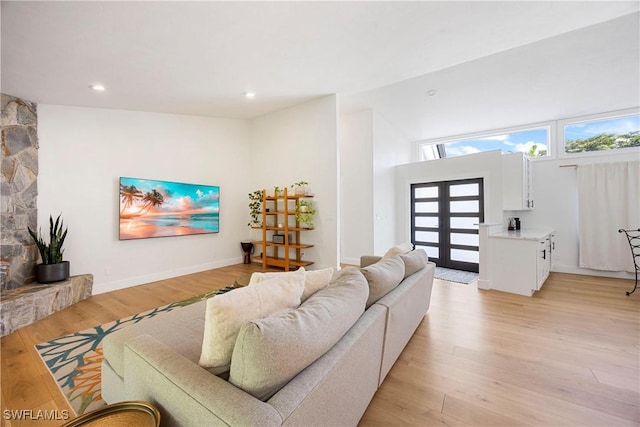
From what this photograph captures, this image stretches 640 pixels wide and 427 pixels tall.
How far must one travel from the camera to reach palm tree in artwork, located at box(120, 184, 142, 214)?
3967 mm

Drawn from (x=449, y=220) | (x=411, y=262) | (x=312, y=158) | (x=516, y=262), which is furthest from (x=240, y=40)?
(x=449, y=220)

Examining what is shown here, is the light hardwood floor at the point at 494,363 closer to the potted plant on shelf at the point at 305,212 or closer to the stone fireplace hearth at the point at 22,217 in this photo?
the stone fireplace hearth at the point at 22,217

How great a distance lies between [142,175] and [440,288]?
515cm

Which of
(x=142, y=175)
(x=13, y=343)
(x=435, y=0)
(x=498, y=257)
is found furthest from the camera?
(x=142, y=175)

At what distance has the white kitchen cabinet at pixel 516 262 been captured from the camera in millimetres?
3557

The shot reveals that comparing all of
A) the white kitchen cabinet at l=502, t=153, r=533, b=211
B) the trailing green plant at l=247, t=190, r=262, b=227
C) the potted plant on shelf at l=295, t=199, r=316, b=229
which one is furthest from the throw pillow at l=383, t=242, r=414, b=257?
the trailing green plant at l=247, t=190, r=262, b=227

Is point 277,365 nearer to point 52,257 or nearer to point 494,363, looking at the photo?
point 494,363

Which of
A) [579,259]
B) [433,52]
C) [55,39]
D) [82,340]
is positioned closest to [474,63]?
[433,52]

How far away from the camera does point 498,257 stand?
386 cm

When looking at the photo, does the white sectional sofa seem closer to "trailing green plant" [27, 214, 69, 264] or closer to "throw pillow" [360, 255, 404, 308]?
"throw pillow" [360, 255, 404, 308]

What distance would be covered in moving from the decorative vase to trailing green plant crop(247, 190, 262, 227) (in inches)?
116

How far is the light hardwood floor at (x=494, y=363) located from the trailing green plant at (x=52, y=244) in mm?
677

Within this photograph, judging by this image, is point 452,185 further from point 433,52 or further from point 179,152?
point 179,152

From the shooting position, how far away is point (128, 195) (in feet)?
13.2
